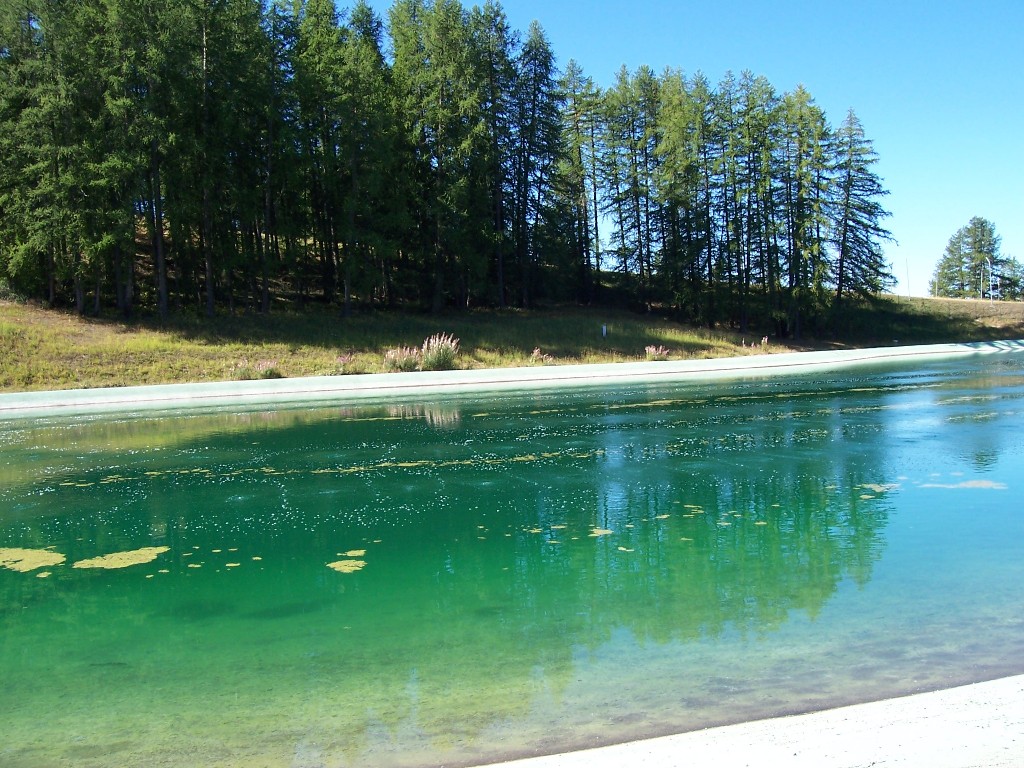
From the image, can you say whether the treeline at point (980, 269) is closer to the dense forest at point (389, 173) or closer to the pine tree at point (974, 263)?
the pine tree at point (974, 263)

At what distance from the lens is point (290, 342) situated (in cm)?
3550

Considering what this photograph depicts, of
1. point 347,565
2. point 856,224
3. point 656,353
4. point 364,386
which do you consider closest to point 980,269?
point 856,224

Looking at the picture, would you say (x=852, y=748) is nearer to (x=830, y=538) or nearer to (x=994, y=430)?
(x=830, y=538)

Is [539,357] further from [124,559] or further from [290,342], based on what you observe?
[124,559]

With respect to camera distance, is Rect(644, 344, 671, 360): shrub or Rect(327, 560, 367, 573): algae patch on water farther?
Rect(644, 344, 671, 360): shrub

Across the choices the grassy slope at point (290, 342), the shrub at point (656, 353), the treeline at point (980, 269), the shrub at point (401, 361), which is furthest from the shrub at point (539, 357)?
the treeline at point (980, 269)

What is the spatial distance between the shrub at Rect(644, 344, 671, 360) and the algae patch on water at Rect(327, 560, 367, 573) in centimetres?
3187

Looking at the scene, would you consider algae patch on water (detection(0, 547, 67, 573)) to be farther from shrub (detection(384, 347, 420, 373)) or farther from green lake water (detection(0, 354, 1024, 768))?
shrub (detection(384, 347, 420, 373))

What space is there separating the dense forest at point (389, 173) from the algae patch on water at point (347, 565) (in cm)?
3062

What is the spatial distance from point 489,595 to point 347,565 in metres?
1.75

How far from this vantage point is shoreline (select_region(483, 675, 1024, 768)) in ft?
11.9

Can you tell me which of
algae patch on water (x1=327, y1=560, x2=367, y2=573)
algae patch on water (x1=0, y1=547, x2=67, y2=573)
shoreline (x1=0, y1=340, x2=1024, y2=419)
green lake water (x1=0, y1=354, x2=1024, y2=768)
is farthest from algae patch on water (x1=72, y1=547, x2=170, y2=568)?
shoreline (x1=0, y1=340, x2=1024, y2=419)

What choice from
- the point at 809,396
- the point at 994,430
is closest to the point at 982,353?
the point at 809,396

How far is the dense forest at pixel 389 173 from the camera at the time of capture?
34.2 metres
